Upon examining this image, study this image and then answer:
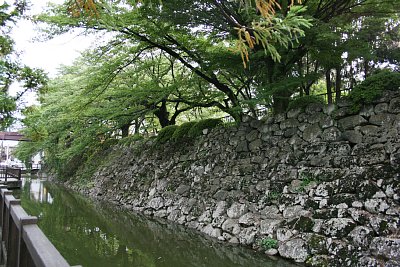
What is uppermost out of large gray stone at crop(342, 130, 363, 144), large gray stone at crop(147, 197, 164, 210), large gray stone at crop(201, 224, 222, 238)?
large gray stone at crop(342, 130, 363, 144)

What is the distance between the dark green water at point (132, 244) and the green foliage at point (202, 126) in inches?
138

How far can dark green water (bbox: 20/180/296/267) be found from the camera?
5941 mm

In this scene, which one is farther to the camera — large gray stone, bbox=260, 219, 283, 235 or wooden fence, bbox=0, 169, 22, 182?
wooden fence, bbox=0, 169, 22, 182

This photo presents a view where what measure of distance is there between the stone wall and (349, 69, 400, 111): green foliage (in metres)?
0.16

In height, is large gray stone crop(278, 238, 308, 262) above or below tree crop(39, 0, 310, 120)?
below

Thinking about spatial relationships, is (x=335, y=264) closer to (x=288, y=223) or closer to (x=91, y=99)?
(x=288, y=223)

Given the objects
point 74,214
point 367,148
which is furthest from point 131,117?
point 367,148

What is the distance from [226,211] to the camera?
308 inches

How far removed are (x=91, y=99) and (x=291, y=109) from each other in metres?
7.05

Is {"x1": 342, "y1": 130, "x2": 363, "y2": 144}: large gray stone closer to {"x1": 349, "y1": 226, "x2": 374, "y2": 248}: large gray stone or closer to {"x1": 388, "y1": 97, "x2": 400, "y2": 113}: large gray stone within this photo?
{"x1": 388, "y1": 97, "x2": 400, "y2": 113}: large gray stone

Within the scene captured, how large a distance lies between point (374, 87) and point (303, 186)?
2521mm

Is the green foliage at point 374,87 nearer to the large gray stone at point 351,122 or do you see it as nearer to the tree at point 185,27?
the large gray stone at point 351,122

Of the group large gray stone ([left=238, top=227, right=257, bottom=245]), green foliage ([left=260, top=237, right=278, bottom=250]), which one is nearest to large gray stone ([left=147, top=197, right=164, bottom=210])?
large gray stone ([left=238, top=227, right=257, bottom=245])

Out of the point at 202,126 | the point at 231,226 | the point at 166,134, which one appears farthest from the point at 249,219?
the point at 166,134
